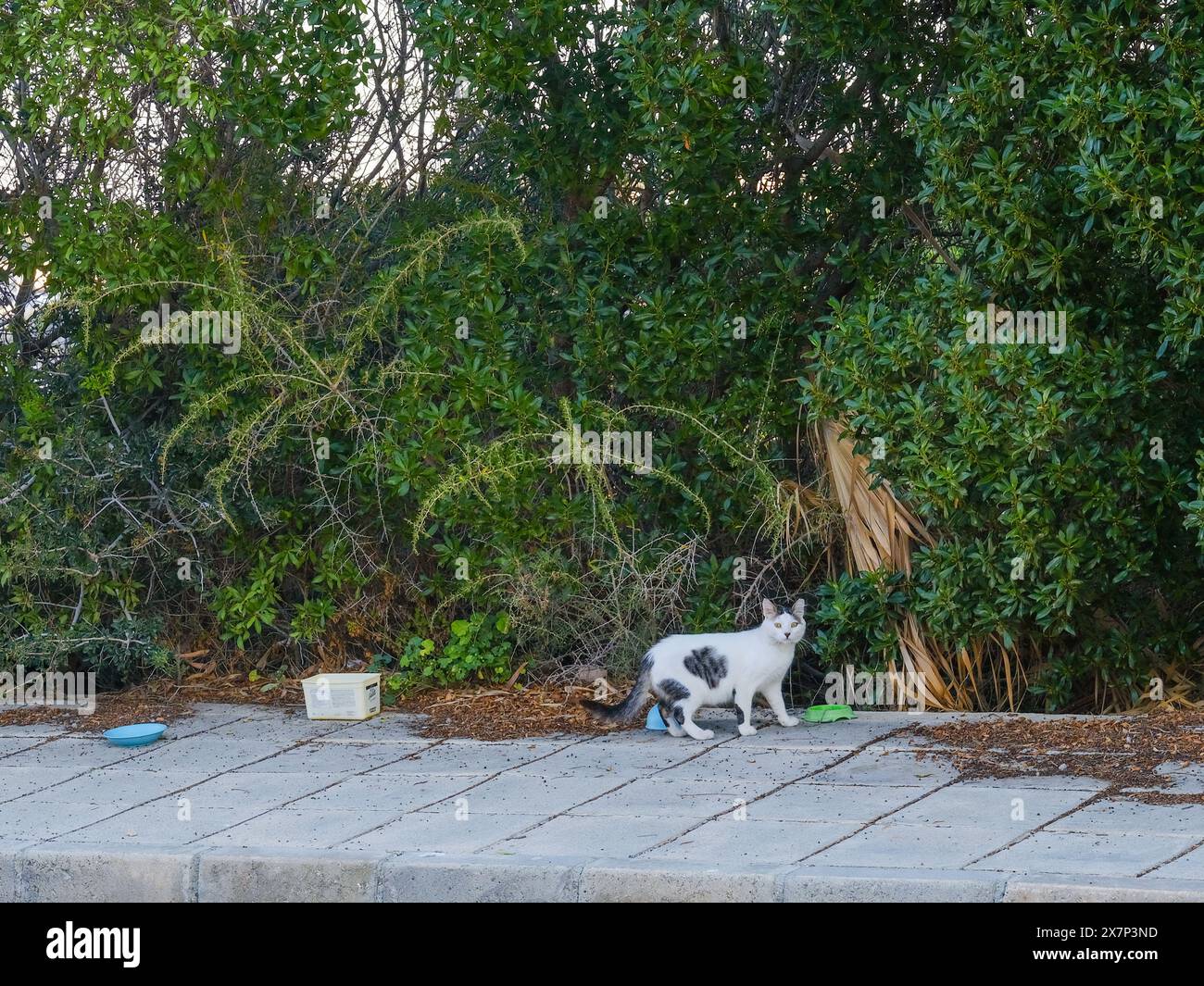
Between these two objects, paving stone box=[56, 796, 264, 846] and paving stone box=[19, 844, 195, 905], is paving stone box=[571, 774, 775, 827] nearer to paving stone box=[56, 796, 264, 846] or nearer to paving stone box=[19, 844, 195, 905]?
paving stone box=[56, 796, 264, 846]

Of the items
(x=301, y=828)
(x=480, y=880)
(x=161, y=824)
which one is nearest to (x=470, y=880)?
(x=480, y=880)

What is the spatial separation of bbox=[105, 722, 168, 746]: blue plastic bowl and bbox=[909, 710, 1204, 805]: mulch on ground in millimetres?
3693

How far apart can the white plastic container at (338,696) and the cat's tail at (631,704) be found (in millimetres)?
1279

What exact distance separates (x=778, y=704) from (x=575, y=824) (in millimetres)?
1968

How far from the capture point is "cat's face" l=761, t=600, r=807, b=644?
7816mm

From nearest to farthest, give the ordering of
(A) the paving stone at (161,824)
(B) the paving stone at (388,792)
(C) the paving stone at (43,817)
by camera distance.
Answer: (A) the paving stone at (161,824), (C) the paving stone at (43,817), (B) the paving stone at (388,792)

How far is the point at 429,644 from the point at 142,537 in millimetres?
1736

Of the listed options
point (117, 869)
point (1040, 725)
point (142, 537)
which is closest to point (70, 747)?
point (142, 537)

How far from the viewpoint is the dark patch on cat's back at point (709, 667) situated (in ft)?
25.8

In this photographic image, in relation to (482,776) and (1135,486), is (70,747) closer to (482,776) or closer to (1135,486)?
(482,776)

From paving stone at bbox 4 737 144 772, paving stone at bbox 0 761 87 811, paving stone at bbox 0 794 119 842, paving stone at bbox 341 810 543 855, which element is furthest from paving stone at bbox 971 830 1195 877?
paving stone at bbox 4 737 144 772

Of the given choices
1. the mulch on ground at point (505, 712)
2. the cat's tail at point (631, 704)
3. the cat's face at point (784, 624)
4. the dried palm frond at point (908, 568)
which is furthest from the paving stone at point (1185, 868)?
the mulch on ground at point (505, 712)

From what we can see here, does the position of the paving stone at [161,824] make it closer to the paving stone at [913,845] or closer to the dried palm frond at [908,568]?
the paving stone at [913,845]

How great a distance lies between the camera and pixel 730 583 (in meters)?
8.96
